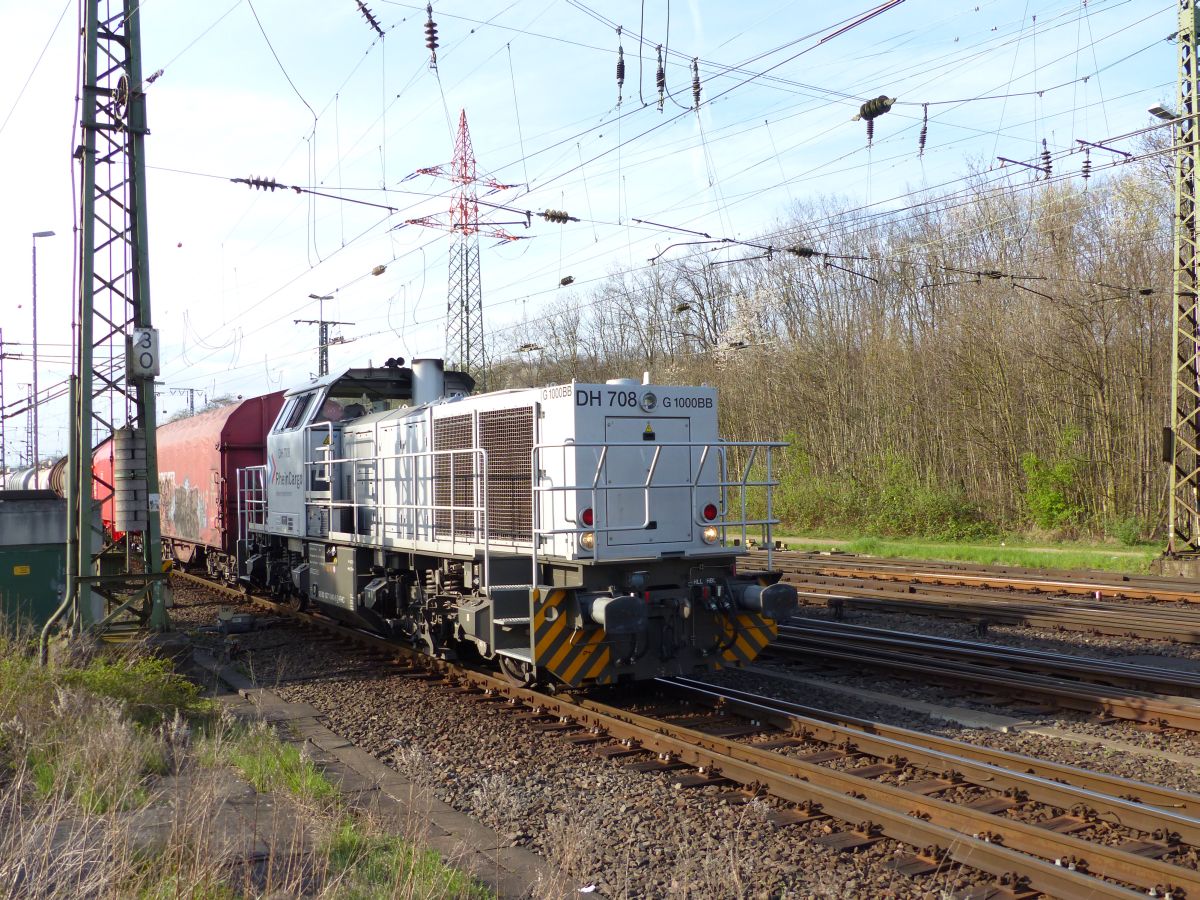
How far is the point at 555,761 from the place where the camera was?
664cm

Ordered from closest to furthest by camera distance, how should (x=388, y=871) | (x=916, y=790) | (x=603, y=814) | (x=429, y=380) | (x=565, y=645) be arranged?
1. (x=388, y=871)
2. (x=603, y=814)
3. (x=916, y=790)
4. (x=565, y=645)
5. (x=429, y=380)

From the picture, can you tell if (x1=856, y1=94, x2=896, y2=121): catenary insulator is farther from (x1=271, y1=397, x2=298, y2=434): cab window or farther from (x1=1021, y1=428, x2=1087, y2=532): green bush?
(x1=1021, y1=428, x2=1087, y2=532): green bush

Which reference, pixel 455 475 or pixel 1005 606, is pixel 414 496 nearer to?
pixel 455 475

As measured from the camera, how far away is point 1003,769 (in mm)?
5863

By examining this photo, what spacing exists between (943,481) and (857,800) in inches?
851

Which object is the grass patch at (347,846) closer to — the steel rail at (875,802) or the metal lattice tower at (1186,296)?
the steel rail at (875,802)

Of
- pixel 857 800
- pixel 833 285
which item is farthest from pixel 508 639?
pixel 833 285

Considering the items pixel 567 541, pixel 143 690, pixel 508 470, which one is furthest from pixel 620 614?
pixel 143 690

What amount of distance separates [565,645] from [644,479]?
1.74 m

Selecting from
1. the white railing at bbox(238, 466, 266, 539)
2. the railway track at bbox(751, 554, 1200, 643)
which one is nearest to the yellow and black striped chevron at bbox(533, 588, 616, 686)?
the railway track at bbox(751, 554, 1200, 643)

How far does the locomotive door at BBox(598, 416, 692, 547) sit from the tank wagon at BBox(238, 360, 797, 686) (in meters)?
0.02

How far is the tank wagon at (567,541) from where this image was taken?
742 centimetres

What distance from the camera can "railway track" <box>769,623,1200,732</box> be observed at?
7430 mm

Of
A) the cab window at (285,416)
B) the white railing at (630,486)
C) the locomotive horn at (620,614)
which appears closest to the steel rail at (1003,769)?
the locomotive horn at (620,614)
